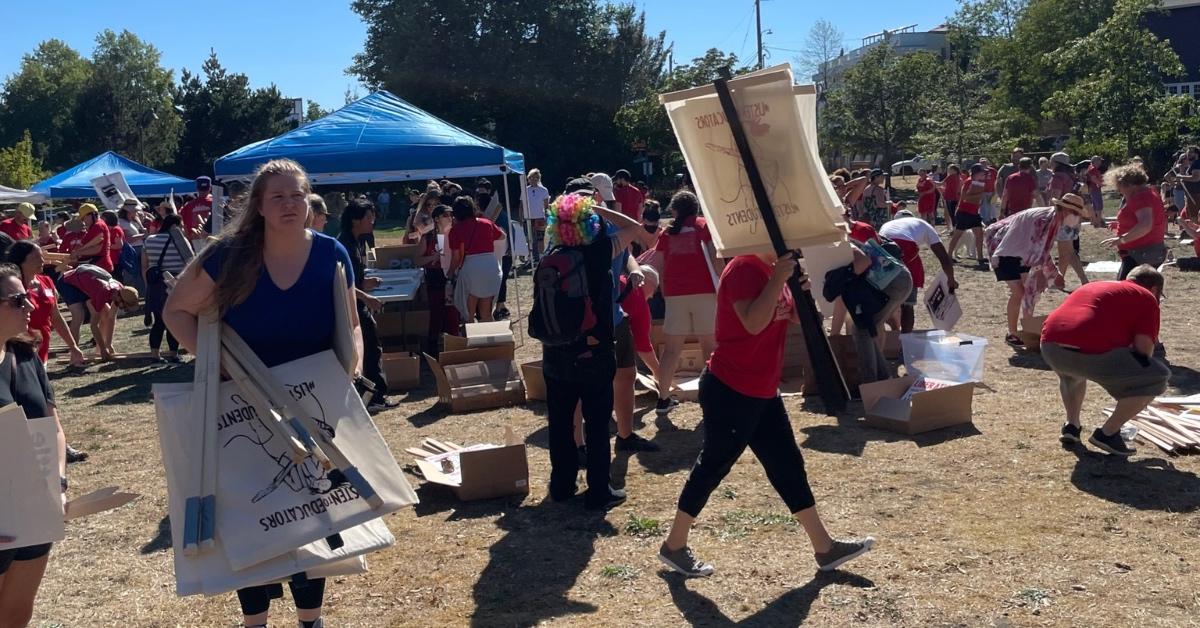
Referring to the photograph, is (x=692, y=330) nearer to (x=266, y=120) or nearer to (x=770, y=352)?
(x=770, y=352)

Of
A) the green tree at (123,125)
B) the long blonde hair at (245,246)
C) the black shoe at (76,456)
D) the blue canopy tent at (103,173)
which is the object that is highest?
the green tree at (123,125)

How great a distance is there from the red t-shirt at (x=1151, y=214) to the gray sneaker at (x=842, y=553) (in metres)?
5.28

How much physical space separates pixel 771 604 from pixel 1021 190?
1217cm

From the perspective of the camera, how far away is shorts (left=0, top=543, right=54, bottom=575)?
3.28 meters

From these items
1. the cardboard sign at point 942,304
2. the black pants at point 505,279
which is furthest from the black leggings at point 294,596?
the black pants at point 505,279

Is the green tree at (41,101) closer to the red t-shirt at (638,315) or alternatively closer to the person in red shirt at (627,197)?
the person in red shirt at (627,197)

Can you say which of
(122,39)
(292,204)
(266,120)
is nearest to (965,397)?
(292,204)

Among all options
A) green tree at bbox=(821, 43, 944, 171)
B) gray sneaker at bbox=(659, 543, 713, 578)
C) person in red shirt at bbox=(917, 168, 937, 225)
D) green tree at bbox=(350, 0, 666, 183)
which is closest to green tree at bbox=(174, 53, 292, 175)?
green tree at bbox=(350, 0, 666, 183)

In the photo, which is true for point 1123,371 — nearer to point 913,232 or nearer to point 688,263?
point 688,263

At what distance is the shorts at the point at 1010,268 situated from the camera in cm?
905

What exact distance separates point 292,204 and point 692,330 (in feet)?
A: 14.4

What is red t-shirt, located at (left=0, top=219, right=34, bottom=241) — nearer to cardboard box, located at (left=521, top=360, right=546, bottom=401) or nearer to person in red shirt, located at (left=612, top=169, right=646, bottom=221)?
person in red shirt, located at (left=612, top=169, right=646, bottom=221)

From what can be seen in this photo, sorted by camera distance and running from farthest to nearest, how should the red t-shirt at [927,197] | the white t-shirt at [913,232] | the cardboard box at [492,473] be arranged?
1. the red t-shirt at [927,197]
2. the white t-shirt at [913,232]
3. the cardboard box at [492,473]

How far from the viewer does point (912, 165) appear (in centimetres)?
4256
